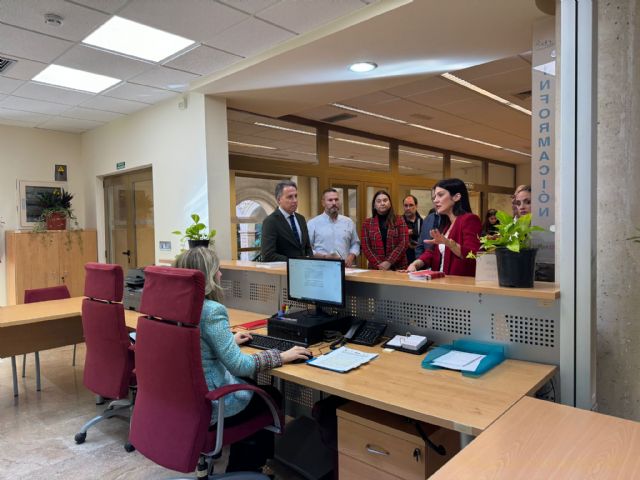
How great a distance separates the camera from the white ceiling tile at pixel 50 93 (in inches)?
172

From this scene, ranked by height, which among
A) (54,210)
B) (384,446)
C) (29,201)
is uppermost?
(29,201)

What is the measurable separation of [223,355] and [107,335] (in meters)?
1.11

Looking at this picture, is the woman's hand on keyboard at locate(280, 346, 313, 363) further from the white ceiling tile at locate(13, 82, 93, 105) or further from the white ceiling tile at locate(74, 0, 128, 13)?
the white ceiling tile at locate(13, 82, 93, 105)

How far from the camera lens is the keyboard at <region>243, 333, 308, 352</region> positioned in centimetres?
239

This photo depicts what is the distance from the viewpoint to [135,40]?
332cm

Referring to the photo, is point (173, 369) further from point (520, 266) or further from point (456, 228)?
point (456, 228)

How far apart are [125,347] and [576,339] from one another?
2.37m

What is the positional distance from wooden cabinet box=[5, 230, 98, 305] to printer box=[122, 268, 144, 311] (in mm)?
2658

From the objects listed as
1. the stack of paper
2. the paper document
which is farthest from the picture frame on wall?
the stack of paper

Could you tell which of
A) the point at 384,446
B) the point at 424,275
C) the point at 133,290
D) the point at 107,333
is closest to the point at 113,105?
the point at 133,290

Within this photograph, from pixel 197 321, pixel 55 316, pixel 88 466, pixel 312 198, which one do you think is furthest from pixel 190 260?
pixel 312 198

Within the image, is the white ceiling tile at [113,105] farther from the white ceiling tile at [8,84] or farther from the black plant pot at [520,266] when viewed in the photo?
the black plant pot at [520,266]

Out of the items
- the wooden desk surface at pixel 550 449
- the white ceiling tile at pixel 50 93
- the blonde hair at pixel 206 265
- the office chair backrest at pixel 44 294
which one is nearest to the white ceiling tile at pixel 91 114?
the white ceiling tile at pixel 50 93

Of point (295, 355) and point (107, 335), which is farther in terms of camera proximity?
point (107, 335)
